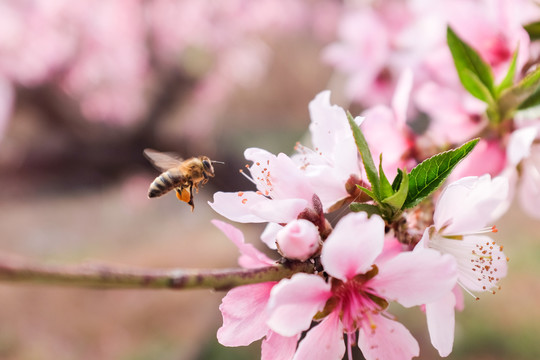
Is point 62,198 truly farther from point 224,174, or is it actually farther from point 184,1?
point 224,174

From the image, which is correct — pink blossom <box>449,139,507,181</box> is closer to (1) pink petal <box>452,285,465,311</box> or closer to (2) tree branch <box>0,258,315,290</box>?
(1) pink petal <box>452,285,465,311</box>

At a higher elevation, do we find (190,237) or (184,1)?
(184,1)

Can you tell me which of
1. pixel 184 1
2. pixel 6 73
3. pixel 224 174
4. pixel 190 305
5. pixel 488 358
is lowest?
pixel 190 305

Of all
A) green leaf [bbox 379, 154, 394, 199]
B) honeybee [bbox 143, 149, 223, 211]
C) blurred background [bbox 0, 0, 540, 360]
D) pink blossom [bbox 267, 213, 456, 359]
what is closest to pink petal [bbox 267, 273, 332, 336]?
pink blossom [bbox 267, 213, 456, 359]

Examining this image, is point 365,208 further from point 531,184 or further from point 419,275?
point 531,184

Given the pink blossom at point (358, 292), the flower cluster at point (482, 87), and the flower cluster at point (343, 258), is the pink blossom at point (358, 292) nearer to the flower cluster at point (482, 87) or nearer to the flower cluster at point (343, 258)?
the flower cluster at point (343, 258)

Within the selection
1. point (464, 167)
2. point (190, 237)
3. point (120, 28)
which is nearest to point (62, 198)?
point (190, 237)
